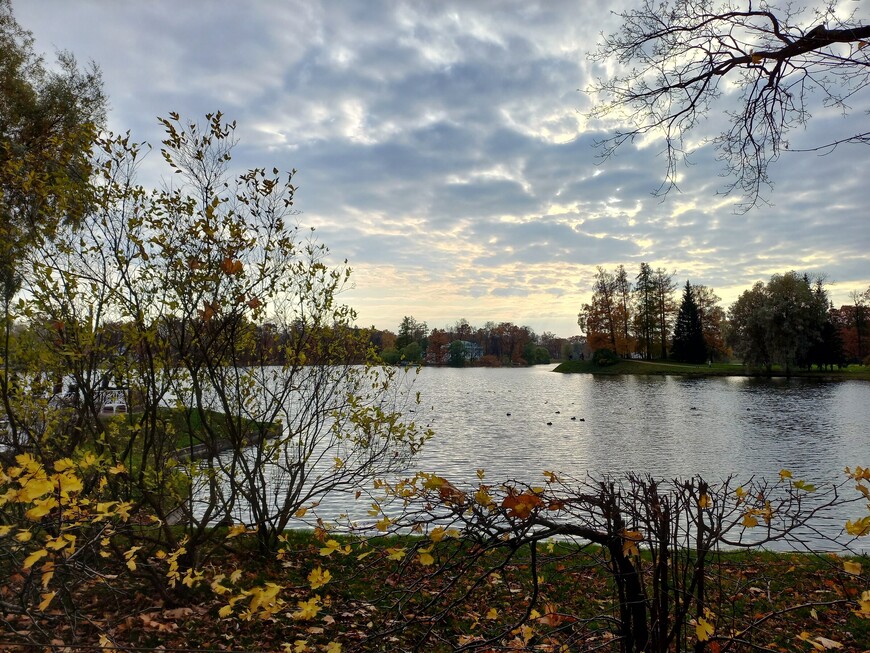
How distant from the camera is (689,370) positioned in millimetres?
54312

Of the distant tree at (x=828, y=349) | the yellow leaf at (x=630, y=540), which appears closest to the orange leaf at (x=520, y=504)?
the yellow leaf at (x=630, y=540)

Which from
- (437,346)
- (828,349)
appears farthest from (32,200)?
(437,346)

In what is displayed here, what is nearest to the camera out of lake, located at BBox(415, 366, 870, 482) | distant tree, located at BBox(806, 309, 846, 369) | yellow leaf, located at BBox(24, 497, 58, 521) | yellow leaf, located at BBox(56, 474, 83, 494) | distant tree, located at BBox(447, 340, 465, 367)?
yellow leaf, located at BBox(24, 497, 58, 521)

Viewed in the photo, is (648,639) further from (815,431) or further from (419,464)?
(815,431)

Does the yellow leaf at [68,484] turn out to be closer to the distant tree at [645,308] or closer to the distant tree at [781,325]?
the distant tree at [781,325]

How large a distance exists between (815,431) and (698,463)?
7.99 metres

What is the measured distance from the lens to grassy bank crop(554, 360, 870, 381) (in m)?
47.5

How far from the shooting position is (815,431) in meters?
18.0

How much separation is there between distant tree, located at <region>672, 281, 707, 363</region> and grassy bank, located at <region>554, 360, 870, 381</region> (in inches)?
48.3

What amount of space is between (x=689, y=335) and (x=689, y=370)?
8.17m

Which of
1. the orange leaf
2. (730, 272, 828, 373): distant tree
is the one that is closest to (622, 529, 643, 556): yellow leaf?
the orange leaf

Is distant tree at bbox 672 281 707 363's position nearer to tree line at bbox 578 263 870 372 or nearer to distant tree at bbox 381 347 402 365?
tree line at bbox 578 263 870 372

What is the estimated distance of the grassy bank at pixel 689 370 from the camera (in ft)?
156

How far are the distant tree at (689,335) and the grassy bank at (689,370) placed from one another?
4.02ft
